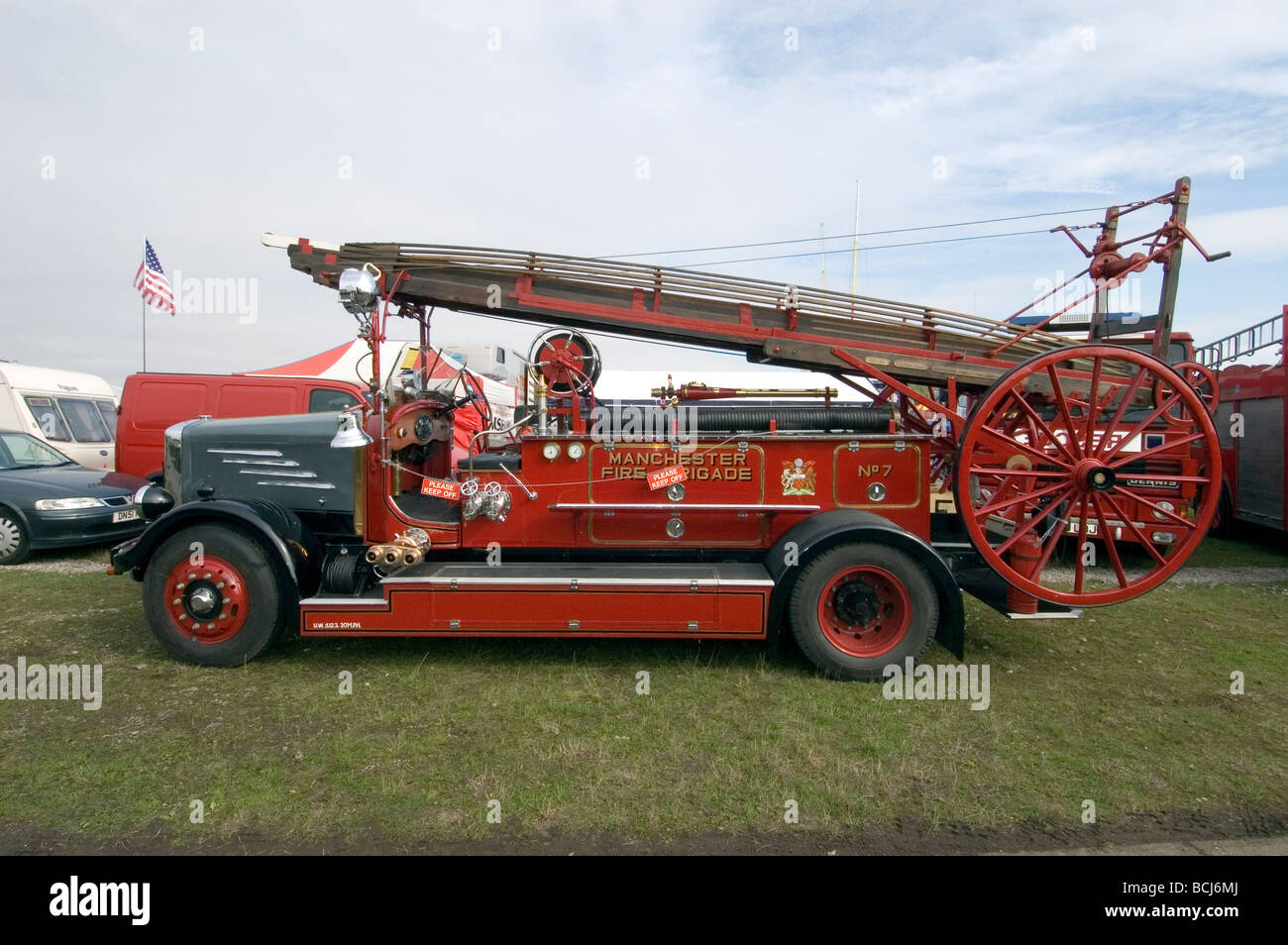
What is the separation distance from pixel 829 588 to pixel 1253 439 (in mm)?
9254

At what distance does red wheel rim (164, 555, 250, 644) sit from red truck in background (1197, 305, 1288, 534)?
1064 cm

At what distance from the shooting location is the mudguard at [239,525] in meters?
5.10

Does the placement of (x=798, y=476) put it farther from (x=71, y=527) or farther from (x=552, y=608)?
(x=71, y=527)

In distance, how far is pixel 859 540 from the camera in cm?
499

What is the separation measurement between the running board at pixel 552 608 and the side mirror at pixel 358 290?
183cm

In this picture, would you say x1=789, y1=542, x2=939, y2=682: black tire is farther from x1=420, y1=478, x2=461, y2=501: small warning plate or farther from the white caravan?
the white caravan

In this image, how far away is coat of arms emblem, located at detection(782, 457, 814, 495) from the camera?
5.35m

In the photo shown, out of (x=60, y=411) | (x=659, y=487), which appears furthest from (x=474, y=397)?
(x=60, y=411)

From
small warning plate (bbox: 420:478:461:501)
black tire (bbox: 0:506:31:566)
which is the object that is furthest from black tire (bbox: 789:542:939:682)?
black tire (bbox: 0:506:31:566)

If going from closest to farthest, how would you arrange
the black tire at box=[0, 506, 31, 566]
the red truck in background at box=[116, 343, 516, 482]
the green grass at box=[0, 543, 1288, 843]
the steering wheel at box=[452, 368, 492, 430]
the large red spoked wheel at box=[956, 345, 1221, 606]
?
the green grass at box=[0, 543, 1288, 843] < the large red spoked wheel at box=[956, 345, 1221, 606] < the steering wheel at box=[452, 368, 492, 430] < the black tire at box=[0, 506, 31, 566] < the red truck in background at box=[116, 343, 516, 482]

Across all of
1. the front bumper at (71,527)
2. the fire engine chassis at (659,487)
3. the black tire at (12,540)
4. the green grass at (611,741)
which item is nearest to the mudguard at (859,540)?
the fire engine chassis at (659,487)

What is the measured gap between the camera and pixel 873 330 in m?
5.66

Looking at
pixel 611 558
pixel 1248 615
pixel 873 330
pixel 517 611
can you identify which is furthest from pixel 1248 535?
pixel 517 611
